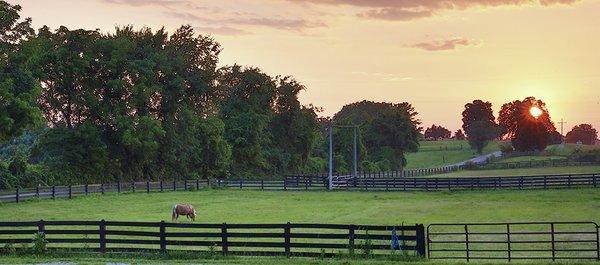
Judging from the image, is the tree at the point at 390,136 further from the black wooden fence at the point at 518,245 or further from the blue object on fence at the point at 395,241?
the blue object on fence at the point at 395,241

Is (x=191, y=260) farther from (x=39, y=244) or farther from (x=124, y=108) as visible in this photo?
(x=124, y=108)

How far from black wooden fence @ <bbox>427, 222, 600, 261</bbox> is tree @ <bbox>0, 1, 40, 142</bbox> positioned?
31315mm

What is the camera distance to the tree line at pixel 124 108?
54.9m

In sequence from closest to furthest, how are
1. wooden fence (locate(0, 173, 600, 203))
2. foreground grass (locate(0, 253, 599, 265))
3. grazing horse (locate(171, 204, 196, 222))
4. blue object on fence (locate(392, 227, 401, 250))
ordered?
foreground grass (locate(0, 253, 599, 265)) < blue object on fence (locate(392, 227, 401, 250)) < grazing horse (locate(171, 204, 196, 222)) < wooden fence (locate(0, 173, 600, 203))

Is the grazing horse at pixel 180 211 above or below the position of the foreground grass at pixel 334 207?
above

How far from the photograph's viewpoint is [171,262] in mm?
24312

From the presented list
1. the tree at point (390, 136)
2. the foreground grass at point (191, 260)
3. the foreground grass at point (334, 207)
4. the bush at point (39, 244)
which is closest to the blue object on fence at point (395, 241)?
the foreground grass at point (191, 260)

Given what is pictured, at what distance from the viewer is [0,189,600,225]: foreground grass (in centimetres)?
4009

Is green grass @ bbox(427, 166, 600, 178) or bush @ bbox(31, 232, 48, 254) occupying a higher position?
green grass @ bbox(427, 166, 600, 178)

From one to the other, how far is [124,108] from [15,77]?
59.7 ft

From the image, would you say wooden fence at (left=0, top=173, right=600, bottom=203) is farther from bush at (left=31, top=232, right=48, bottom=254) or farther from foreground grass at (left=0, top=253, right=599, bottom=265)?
foreground grass at (left=0, top=253, right=599, bottom=265)

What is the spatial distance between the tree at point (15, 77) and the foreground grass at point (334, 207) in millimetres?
5590

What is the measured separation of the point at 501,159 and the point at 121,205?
123m

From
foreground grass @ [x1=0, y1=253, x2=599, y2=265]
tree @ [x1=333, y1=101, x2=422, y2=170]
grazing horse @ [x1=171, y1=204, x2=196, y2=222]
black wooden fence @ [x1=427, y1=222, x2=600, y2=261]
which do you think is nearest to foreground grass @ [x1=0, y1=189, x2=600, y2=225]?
grazing horse @ [x1=171, y1=204, x2=196, y2=222]
